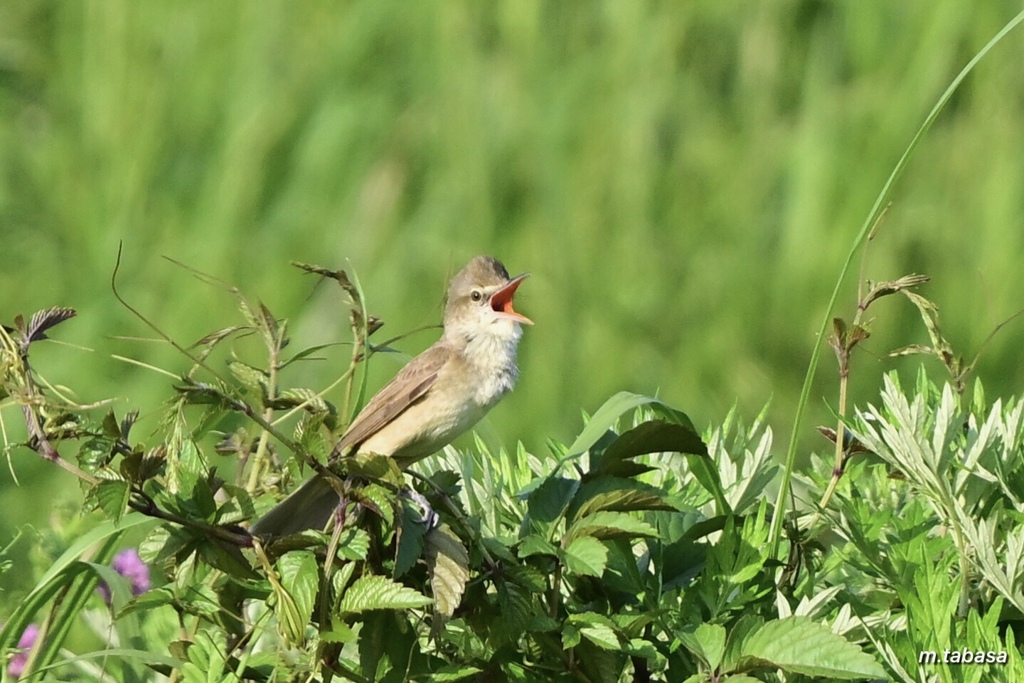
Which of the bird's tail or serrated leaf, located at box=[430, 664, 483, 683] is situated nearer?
serrated leaf, located at box=[430, 664, 483, 683]

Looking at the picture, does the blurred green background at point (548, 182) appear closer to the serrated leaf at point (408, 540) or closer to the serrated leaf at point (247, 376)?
the serrated leaf at point (247, 376)

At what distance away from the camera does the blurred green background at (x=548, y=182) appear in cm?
538

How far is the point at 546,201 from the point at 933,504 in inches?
143

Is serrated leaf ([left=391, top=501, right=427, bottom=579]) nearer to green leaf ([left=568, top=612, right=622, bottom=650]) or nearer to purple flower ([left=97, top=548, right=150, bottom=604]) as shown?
green leaf ([left=568, top=612, right=622, bottom=650])

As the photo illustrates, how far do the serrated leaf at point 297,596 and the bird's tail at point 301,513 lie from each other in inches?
15.9

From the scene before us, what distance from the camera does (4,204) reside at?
20.2 feet

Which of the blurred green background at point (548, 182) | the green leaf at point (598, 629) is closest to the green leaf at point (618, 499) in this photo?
the green leaf at point (598, 629)

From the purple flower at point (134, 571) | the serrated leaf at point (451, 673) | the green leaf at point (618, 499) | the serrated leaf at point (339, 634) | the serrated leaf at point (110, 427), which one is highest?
the serrated leaf at point (110, 427)

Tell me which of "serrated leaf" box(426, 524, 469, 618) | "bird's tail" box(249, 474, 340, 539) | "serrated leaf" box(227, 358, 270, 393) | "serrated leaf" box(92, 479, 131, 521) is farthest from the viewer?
"bird's tail" box(249, 474, 340, 539)

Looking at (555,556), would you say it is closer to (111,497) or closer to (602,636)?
(602,636)

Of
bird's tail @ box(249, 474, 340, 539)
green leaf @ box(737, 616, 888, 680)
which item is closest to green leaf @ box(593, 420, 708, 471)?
green leaf @ box(737, 616, 888, 680)

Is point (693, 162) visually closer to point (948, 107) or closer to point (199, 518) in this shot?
point (948, 107)

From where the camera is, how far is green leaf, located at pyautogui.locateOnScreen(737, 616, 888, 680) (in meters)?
1.79

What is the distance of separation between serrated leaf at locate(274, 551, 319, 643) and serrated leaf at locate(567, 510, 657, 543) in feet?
1.13
